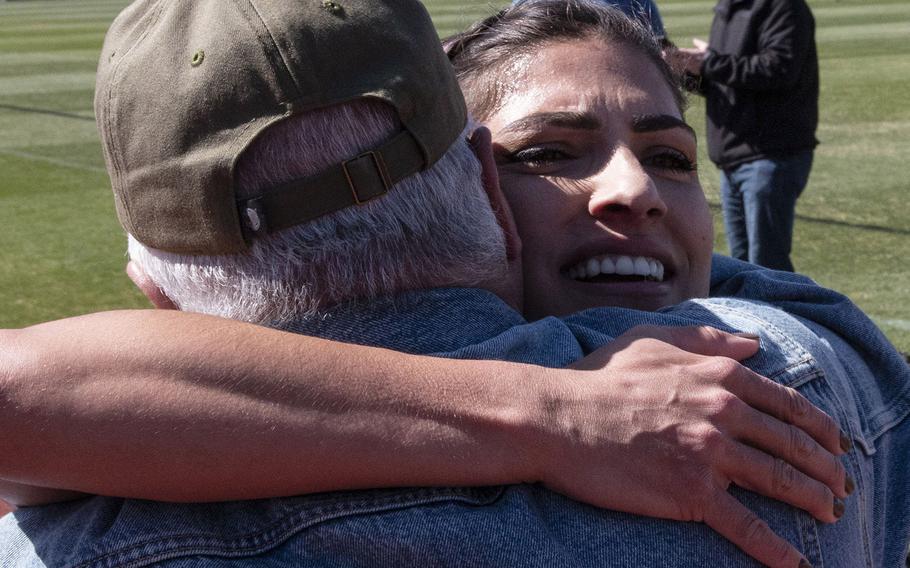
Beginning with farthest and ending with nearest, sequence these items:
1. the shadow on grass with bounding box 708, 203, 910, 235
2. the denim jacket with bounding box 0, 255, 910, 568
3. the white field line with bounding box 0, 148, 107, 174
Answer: the white field line with bounding box 0, 148, 107, 174, the shadow on grass with bounding box 708, 203, 910, 235, the denim jacket with bounding box 0, 255, 910, 568

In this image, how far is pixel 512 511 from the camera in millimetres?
1436

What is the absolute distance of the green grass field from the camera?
7543 millimetres

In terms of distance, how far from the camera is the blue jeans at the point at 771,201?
6.98 metres

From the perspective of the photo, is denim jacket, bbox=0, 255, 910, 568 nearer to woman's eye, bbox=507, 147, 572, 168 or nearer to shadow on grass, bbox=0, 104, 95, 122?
woman's eye, bbox=507, 147, 572, 168

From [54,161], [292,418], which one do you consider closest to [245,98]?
[292,418]

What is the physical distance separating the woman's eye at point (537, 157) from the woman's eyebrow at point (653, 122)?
0.49 ft

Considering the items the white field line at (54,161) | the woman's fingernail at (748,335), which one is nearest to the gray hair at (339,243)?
the woman's fingernail at (748,335)

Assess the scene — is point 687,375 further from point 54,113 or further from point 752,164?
point 54,113

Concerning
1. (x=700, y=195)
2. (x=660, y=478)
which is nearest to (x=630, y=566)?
(x=660, y=478)

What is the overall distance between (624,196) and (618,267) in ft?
0.51

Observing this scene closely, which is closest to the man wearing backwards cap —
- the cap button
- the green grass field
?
the cap button

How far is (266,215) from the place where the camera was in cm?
149

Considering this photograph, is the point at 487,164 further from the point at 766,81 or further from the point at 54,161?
the point at 54,161

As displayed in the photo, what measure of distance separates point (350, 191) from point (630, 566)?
58cm
